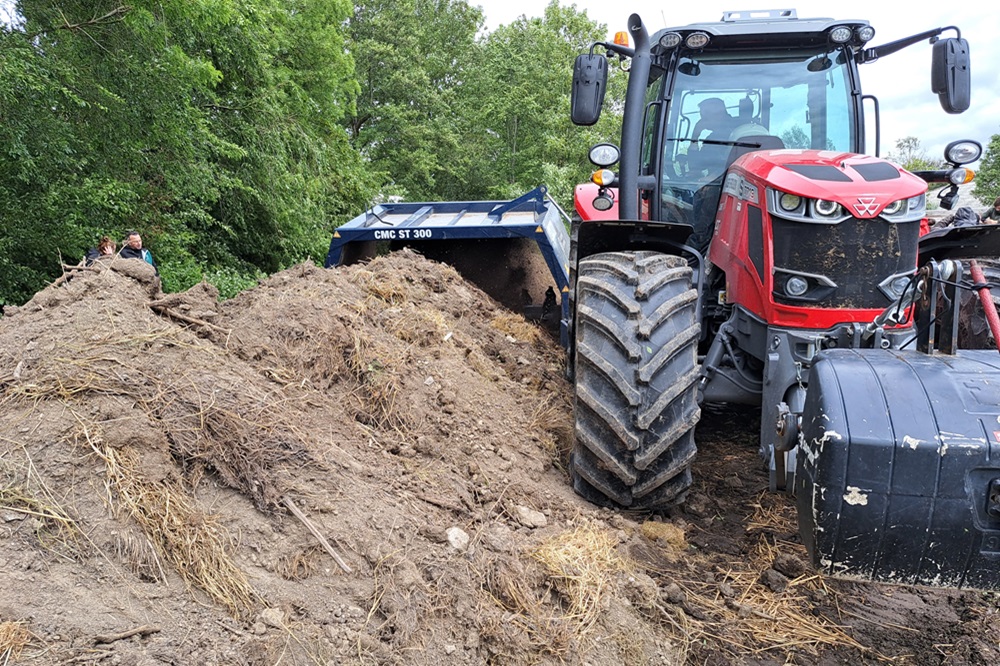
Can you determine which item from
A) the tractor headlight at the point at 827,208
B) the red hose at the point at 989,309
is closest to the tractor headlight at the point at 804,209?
the tractor headlight at the point at 827,208

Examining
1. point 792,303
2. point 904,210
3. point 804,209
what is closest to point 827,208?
point 804,209

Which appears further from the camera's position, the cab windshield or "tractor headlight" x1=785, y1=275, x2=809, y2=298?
the cab windshield

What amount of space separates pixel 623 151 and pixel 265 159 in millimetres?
9753

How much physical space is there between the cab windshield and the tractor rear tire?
1.30 metres

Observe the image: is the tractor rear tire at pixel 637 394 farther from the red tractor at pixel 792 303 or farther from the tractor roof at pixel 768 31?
the tractor roof at pixel 768 31

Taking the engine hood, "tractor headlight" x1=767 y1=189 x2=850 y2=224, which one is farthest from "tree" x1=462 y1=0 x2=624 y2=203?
"tractor headlight" x1=767 y1=189 x2=850 y2=224

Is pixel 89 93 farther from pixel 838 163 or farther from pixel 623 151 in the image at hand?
pixel 838 163

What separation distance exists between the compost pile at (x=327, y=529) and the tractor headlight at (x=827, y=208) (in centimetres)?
153

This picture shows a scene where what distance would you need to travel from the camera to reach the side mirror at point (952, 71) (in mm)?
4215

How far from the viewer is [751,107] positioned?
4777mm

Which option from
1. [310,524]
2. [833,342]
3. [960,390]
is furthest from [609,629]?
[833,342]

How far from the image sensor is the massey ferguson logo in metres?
3.55

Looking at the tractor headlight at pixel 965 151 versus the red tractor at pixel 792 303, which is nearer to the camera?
the red tractor at pixel 792 303

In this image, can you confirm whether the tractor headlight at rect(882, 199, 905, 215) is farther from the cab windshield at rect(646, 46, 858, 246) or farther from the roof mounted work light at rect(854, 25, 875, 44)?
the roof mounted work light at rect(854, 25, 875, 44)
